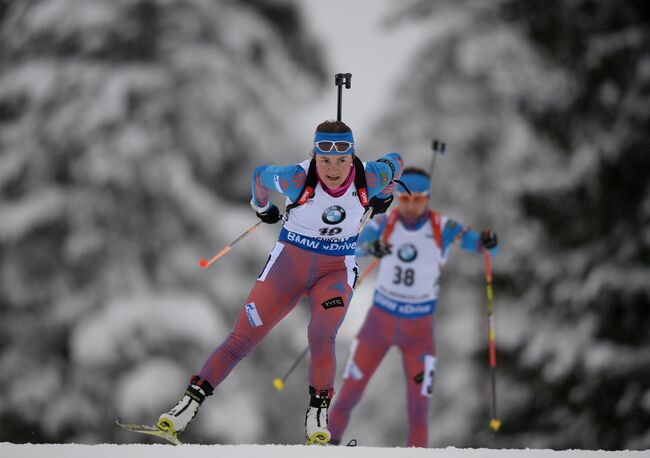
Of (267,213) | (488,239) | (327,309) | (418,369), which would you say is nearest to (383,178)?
(267,213)

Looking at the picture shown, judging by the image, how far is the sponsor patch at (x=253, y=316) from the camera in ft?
17.9

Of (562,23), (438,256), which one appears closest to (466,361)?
(562,23)

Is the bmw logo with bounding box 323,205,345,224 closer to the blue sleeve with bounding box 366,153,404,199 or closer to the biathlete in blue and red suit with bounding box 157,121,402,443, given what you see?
the biathlete in blue and red suit with bounding box 157,121,402,443

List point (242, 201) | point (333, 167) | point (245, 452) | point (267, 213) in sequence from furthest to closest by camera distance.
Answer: point (242, 201) < point (267, 213) < point (333, 167) < point (245, 452)

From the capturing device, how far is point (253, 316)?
5.46 meters

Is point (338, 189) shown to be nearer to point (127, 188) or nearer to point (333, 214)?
point (333, 214)

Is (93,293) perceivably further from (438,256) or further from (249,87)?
(438,256)

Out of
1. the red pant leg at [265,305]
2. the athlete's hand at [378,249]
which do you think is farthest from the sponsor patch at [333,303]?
the athlete's hand at [378,249]

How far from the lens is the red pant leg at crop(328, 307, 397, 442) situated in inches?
289

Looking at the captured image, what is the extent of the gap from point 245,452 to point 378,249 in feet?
8.99

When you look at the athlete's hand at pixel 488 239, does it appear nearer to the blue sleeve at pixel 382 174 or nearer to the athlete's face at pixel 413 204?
the athlete's face at pixel 413 204

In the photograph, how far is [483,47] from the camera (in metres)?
15.2

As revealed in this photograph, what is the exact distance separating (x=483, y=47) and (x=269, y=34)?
4.01m

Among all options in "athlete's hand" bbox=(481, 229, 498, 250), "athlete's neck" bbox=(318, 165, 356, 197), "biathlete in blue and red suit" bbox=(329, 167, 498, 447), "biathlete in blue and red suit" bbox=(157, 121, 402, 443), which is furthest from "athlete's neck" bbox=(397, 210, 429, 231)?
"athlete's neck" bbox=(318, 165, 356, 197)
